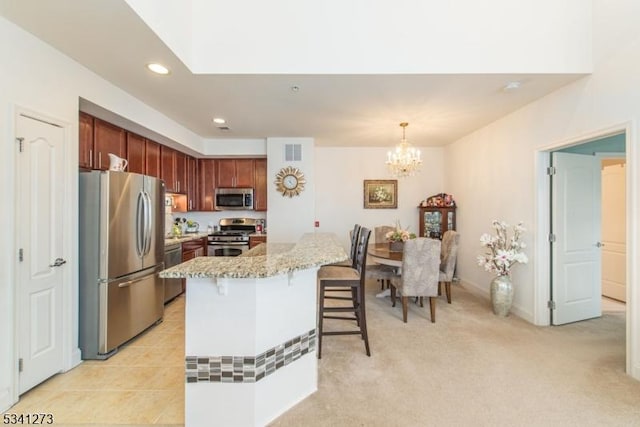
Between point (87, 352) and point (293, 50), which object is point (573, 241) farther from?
point (87, 352)

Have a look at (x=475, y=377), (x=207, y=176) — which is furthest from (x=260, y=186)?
(x=475, y=377)

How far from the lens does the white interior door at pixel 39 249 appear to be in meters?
2.07

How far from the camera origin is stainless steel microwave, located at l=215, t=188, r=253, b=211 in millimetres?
5250

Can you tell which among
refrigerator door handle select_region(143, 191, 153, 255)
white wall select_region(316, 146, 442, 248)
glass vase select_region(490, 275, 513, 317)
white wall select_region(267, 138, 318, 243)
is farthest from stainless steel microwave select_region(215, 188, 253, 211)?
glass vase select_region(490, 275, 513, 317)

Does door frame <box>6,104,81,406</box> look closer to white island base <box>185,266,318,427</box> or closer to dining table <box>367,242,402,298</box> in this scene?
white island base <box>185,266,318,427</box>

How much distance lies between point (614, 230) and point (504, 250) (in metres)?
2.24

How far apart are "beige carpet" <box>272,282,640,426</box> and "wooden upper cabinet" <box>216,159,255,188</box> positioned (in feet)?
10.7

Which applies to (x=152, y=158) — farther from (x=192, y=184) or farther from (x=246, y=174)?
(x=246, y=174)

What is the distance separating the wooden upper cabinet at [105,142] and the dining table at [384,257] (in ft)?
10.4

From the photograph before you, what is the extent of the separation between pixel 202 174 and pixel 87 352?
3365 mm

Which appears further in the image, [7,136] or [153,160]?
[153,160]

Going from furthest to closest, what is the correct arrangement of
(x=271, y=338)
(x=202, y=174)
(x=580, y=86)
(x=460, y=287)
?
(x=202, y=174) < (x=460, y=287) < (x=580, y=86) < (x=271, y=338)

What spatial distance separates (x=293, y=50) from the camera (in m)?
2.62

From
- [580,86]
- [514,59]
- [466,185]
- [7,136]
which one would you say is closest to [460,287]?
[466,185]
